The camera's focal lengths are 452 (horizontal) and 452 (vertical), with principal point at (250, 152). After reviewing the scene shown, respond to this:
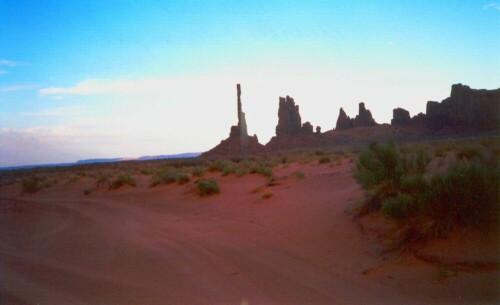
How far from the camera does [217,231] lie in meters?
12.1

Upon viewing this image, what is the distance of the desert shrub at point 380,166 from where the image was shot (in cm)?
1080

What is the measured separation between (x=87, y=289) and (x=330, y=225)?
6.35 metres

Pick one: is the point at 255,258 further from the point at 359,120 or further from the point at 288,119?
the point at 359,120

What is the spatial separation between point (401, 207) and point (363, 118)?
3771 inches

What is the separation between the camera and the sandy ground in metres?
6.64

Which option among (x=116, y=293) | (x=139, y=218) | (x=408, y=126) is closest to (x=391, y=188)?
(x=116, y=293)

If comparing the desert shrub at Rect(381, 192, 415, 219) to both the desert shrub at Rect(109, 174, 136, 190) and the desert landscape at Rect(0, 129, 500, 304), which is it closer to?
the desert landscape at Rect(0, 129, 500, 304)

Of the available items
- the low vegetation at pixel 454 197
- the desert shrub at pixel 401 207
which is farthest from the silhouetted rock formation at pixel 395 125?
the desert shrub at pixel 401 207

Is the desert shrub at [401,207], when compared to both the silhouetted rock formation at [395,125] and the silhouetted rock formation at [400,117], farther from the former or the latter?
the silhouetted rock formation at [400,117]

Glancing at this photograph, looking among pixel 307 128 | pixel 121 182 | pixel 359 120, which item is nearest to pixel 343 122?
pixel 359 120

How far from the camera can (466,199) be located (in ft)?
27.3

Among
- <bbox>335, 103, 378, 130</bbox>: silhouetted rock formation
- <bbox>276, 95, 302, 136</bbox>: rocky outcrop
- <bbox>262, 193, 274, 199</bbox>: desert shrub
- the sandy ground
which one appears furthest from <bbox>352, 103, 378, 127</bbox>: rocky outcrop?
the sandy ground

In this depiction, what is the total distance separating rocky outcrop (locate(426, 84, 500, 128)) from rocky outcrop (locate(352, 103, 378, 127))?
14.5 metres

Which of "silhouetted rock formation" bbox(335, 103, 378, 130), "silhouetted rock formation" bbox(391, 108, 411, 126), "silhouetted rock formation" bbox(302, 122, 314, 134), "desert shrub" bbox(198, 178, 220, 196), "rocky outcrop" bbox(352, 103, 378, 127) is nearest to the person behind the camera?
"desert shrub" bbox(198, 178, 220, 196)
